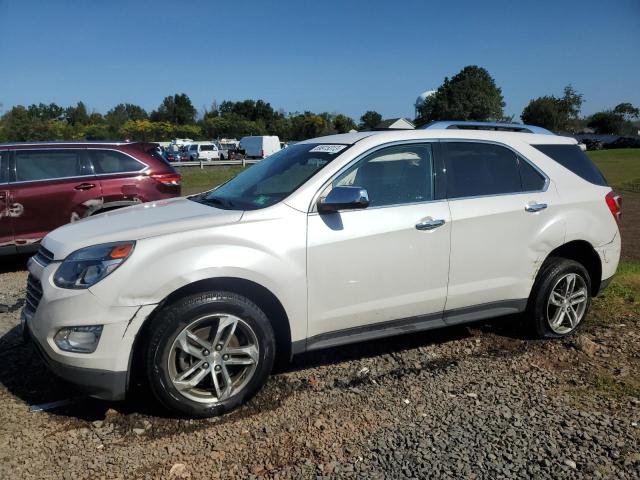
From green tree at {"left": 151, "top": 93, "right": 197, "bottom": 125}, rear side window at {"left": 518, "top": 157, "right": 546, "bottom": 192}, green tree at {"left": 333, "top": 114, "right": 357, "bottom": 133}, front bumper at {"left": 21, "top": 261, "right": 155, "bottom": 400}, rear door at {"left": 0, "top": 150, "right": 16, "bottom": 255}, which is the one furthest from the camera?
green tree at {"left": 151, "top": 93, "right": 197, "bottom": 125}

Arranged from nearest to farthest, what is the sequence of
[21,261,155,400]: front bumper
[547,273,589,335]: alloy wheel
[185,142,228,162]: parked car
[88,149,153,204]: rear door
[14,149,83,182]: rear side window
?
[21,261,155,400]: front bumper, [547,273,589,335]: alloy wheel, [14,149,83,182]: rear side window, [88,149,153,204]: rear door, [185,142,228,162]: parked car

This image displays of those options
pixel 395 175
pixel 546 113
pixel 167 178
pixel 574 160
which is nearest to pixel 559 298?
pixel 574 160

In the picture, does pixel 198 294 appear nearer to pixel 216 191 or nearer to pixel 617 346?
pixel 216 191

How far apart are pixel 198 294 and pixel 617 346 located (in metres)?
3.48

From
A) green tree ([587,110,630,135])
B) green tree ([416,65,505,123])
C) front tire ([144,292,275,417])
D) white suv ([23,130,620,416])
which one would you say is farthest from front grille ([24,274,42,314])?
green tree ([587,110,630,135])

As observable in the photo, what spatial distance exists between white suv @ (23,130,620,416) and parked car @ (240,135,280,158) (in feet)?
155

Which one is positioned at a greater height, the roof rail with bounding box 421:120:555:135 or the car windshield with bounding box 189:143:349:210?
the roof rail with bounding box 421:120:555:135

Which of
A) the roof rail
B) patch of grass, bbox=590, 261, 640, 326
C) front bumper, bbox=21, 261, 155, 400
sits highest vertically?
the roof rail

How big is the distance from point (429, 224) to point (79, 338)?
7.81 feet

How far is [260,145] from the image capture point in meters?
53.6

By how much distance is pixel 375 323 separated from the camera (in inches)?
153

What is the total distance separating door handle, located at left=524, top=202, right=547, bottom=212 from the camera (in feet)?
14.4

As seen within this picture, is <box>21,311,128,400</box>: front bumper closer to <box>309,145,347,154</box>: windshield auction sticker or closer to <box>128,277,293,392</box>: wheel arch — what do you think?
<box>128,277,293,392</box>: wheel arch

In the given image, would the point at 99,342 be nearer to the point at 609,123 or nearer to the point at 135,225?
the point at 135,225
